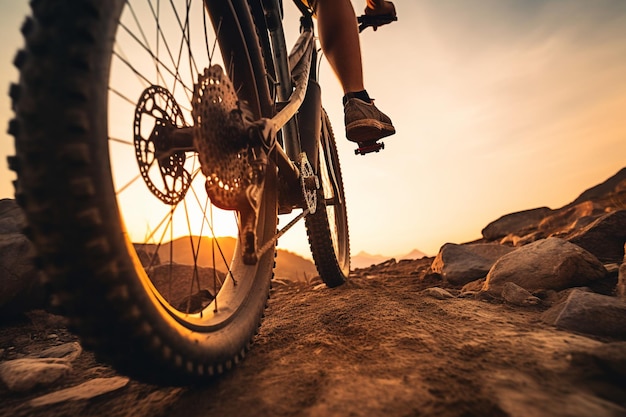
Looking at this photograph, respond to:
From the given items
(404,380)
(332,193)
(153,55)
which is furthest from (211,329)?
(332,193)

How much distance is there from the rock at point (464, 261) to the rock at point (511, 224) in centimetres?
527

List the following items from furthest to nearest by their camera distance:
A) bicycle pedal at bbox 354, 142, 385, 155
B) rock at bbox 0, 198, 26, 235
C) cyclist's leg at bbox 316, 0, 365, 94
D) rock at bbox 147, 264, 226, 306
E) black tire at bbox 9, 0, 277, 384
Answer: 1. rock at bbox 147, 264, 226, 306
2. rock at bbox 0, 198, 26, 235
3. bicycle pedal at bbox 354, 142, 385, 155
4. cyclist's leg at bbox 316, 0, 365, 94
5. black tire at bbox 9, 0, 277, 384

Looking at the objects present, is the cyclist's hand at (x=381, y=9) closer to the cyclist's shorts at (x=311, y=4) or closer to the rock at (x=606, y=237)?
the cyclist's shorts at (x=311, y=4)

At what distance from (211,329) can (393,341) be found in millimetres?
640

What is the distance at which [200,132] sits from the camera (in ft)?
3.36

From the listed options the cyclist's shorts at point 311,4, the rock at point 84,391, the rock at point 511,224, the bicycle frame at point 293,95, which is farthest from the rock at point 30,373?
the rock at point 511,224

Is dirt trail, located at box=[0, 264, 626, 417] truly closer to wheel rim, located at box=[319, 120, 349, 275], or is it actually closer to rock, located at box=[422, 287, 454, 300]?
rock, located at box=[422, 287, 454, 300]

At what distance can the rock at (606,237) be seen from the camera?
2389 millimetres

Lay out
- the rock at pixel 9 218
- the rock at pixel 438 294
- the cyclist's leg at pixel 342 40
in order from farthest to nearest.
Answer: the rock at pixel 9 218, the cyclist's leg at pixel 342 40, the rock at pixel 438 294

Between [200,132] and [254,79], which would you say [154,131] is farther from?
[254,79]

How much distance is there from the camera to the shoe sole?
2.29 m

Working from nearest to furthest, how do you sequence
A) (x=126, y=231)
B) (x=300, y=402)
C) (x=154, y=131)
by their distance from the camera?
(x=126, y=231), (x=300, y=402), (x=154, y=131)

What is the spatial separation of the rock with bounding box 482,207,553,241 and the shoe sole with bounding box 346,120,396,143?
21.0ft

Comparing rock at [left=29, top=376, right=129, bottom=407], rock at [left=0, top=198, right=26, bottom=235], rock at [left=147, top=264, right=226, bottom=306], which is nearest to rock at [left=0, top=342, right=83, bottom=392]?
rock at [left=29, top=376, right=129, bottom=407]
